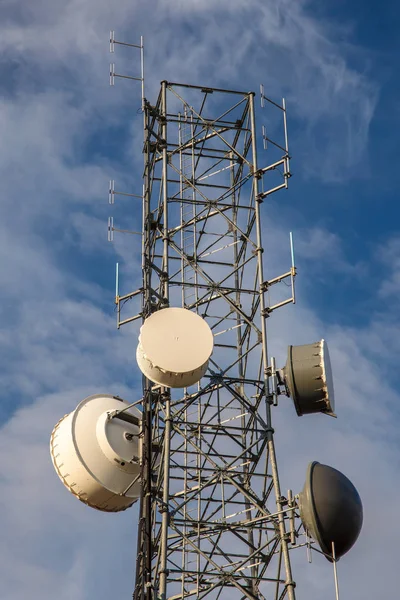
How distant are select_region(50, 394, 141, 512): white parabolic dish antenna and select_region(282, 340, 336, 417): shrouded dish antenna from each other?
5272 millimetres

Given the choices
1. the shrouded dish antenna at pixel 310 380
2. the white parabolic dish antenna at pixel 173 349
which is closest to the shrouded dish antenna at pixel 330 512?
the shrouded dish antenna at pixel 310 380

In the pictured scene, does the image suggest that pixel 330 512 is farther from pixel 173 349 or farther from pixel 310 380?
pixel 173 349

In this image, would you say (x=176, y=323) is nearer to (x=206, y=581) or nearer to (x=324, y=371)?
(x=324, y=371)

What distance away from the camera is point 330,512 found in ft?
104

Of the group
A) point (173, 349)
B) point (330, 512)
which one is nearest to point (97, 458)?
point (173, 349)

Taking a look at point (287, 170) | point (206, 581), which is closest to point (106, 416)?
point (206, 581)

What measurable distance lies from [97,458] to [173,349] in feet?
14.1

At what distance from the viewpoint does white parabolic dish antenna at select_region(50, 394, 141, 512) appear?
116ft

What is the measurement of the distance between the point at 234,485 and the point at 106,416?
461 cm

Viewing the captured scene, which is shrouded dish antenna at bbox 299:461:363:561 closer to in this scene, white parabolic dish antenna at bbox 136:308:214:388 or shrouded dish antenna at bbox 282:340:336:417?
shrouded dish antenna at bbox 282:340:336:417

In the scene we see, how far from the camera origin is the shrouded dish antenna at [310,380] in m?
34.1

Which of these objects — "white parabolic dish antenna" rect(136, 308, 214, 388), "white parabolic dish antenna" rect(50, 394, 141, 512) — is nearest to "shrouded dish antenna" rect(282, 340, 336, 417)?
"white parabolic dish antenna" rect(136, 308, 214, 388)

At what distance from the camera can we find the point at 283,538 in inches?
1296

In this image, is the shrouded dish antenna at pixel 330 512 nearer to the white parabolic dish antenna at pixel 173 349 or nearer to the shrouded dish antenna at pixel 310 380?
the shrouded dish antenna at pixel 310 380
